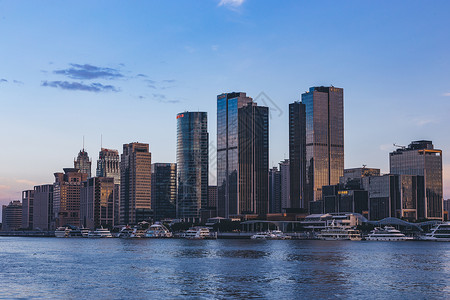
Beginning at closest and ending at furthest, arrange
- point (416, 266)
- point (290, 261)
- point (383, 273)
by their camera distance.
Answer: point (383, 273) → point (416, 266) → point (290, 261)

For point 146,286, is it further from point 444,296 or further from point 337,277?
point 444,296

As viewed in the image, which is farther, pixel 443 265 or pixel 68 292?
pixel 443 265

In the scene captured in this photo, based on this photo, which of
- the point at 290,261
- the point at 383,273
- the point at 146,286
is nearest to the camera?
the point at 146,286

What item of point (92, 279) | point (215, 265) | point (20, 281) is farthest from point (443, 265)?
point (20, 281)

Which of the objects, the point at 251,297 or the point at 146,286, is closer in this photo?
the point at 251,297

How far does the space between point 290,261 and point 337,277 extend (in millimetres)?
42862

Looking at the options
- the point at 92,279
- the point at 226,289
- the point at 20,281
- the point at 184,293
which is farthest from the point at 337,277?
the point at 20,281

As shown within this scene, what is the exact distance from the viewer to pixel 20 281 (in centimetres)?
11506

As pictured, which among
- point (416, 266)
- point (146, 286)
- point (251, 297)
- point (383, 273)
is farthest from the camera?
point (416, 266)

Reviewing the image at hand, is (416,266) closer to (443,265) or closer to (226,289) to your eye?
(443,265)

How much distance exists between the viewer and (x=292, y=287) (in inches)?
4166

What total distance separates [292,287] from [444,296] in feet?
80.1

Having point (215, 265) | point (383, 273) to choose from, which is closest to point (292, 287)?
point (383, 273)

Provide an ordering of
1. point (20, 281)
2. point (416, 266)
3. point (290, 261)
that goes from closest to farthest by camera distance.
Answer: point (20, 281)
point (416, 266)
point (290, 261)
